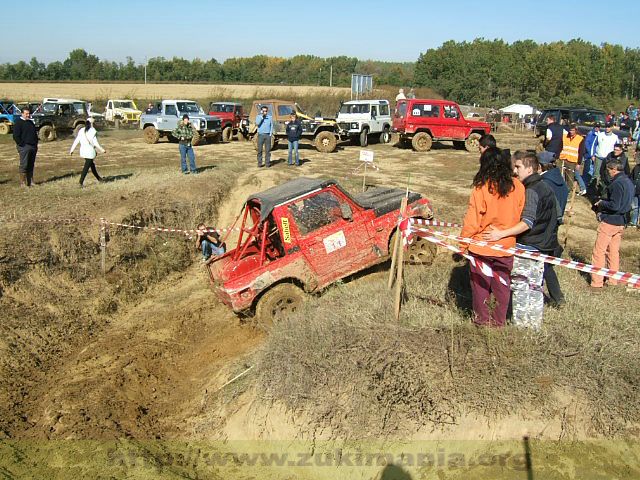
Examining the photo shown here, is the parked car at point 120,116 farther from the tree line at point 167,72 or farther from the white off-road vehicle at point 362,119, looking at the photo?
the tree line at point 167,72

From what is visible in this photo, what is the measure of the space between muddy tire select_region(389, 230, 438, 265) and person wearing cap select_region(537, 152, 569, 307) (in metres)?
2.18

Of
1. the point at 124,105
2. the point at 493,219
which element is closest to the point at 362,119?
the point at 493,219

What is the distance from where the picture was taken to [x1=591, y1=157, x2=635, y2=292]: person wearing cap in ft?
22.1

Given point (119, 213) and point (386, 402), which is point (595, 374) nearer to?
point (386, 402)

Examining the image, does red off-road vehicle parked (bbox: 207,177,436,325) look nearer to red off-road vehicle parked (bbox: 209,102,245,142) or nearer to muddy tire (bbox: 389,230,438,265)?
muddy tire (bbox: 389,230,438,265)

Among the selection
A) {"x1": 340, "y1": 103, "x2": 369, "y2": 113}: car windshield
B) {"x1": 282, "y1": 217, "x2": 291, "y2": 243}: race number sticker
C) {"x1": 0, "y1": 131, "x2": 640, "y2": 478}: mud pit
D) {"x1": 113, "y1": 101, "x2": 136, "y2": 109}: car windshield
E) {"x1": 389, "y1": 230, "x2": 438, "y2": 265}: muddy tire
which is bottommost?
{"x1": 0, "y1": 131, "x2": 640, "y2": 478}: mud pit

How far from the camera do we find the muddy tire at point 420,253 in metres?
8.37

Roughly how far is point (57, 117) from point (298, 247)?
73.4ft

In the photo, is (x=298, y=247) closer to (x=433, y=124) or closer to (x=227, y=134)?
(x=433, y=124)

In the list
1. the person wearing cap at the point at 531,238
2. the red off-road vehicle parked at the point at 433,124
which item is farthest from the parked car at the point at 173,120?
the person wearing cap at the point at 531,238

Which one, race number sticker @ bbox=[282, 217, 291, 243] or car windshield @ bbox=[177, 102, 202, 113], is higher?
car windshield @ bbox=[177, 102, 202, 113]

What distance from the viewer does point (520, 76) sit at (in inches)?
2382

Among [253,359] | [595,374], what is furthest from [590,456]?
[253,359]

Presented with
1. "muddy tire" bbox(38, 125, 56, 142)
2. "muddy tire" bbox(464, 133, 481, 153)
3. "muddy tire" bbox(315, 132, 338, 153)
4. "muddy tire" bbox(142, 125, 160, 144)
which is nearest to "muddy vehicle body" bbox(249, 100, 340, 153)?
"muddy tire" bbox(315, 132, 338, 153)
